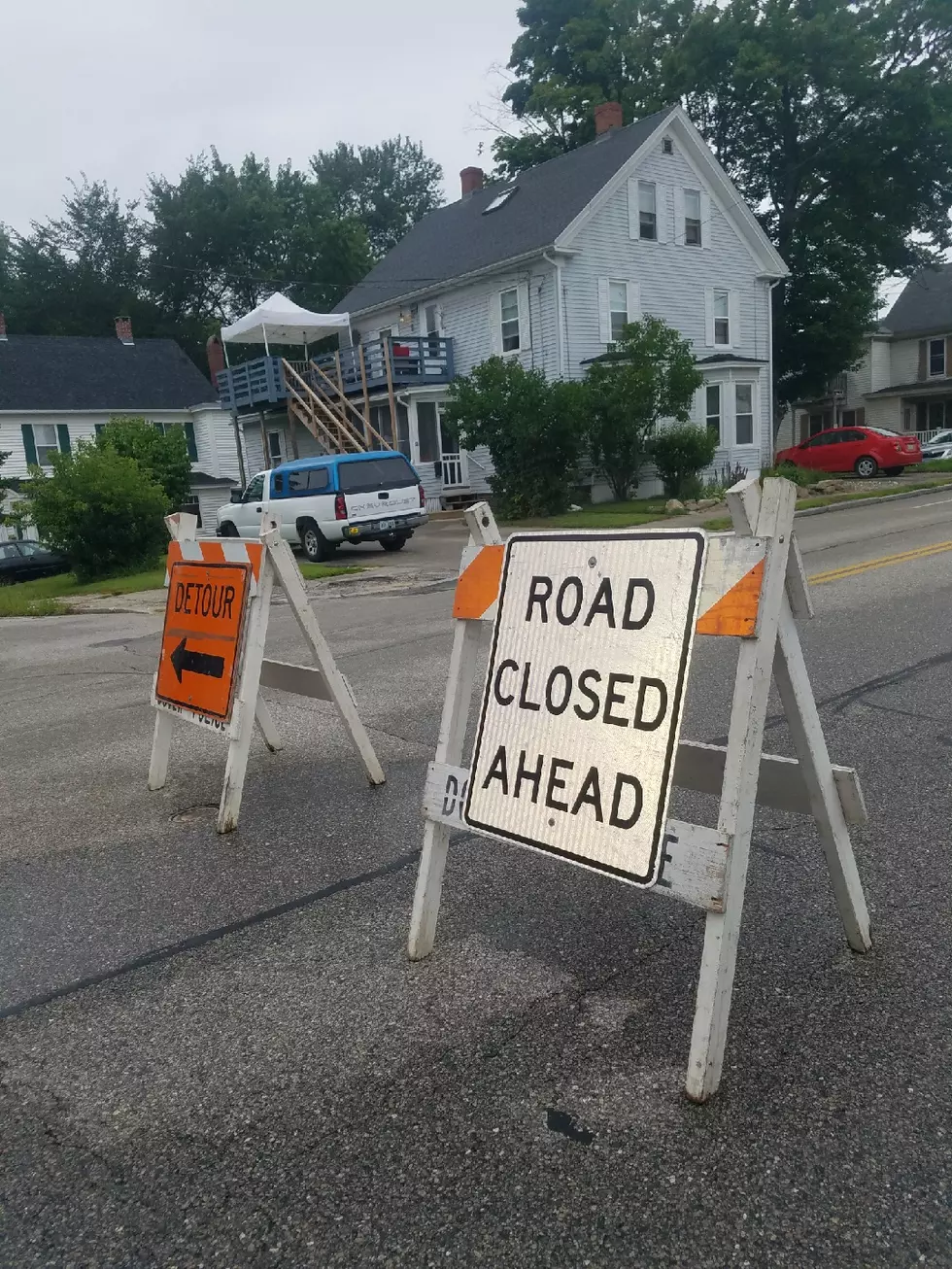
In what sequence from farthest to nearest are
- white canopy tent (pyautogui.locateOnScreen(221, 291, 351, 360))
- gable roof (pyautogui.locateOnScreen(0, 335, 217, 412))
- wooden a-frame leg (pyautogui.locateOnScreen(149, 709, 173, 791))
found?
gable roof (pyautogui.locateOnScreen(0, 335, 217, 412))
white canopy tent (pyautogui.locateOnScreen(221, 291, 351, 360))
wooden a-frame leg (pyautogui.locateOnScreen(149, 709, 173, 791))

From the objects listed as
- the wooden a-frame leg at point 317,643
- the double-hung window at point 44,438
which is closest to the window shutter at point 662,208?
the double-hung window at point 44,438

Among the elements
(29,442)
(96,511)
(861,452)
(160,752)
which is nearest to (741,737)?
(160,752)

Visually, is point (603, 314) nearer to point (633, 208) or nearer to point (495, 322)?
point (495, 322)

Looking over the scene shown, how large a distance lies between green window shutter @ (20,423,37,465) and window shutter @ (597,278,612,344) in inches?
893

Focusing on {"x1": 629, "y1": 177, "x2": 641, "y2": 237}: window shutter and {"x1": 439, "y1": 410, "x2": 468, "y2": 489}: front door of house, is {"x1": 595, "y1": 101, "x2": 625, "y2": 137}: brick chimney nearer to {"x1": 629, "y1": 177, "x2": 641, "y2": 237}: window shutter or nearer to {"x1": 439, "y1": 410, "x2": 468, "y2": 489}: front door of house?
{"x1": 629, "y1": 177, "x2": 641, "y2": 237}: window shutter

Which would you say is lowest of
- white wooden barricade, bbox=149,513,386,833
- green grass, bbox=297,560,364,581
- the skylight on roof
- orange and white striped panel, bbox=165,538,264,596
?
green grass, bbox=297,560,364,581

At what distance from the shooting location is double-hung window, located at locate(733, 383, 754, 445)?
2920 centimetres

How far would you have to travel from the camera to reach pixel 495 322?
28.4 m

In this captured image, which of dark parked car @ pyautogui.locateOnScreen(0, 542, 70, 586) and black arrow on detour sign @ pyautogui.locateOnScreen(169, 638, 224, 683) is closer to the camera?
black arrow on detour sign @ pyautogui.locateOnScreen(169, 638, 224, 683)

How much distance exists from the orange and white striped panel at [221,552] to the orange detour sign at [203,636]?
0.03 meters

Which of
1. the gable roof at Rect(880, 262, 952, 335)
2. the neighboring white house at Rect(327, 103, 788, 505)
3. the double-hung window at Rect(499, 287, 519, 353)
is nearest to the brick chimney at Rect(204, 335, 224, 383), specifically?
the neighboring white house at Rect(327, 103, 788, 505)

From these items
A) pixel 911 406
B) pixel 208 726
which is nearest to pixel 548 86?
pixel 911 406

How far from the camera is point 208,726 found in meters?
4.84

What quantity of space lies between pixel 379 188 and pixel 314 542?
62415 mm
